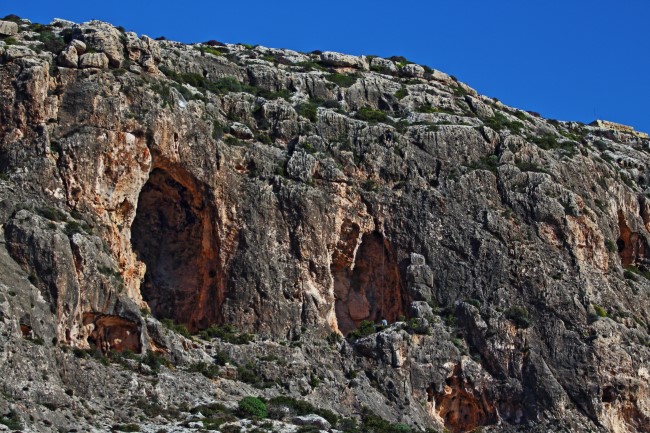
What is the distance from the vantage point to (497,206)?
251 feet

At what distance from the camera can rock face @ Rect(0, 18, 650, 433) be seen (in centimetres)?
6203

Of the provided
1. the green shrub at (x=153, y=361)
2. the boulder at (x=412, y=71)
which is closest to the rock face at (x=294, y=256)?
the green shrub at (x=153, y=361)

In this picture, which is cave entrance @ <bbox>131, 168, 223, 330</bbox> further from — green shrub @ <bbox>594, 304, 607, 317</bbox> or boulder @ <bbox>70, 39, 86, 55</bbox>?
green shrub @ <bbox>594, 304, 607, 317</bbox>

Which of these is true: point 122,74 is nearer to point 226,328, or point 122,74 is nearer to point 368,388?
point 226,328

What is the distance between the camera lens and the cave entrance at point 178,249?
70.5 metres

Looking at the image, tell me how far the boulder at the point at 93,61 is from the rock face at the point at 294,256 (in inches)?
7.5

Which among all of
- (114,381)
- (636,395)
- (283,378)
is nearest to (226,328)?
(283,378)

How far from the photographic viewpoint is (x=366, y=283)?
7425cm

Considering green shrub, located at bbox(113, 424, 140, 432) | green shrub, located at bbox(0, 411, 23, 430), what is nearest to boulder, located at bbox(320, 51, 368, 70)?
green shrub, located at bbox(113, 424, 140, 432)

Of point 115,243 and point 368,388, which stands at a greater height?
point 115,243

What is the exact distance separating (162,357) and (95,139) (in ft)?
39.1

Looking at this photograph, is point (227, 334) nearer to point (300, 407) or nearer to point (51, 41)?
point (300, 407)

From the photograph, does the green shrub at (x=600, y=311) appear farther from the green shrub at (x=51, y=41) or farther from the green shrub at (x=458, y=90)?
the green shrub at (x=51, y=41)

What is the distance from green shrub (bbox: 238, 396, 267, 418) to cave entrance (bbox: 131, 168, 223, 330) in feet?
29.9
